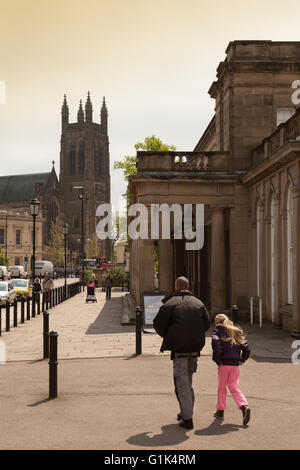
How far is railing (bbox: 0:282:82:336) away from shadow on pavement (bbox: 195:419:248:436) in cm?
1203

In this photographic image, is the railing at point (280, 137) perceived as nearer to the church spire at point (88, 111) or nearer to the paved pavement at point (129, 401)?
the paved pavement at point (129, 401)

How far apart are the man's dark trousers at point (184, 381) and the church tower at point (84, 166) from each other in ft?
414

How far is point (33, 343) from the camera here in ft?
51.1

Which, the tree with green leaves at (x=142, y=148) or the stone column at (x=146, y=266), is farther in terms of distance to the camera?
the tree with green leaves at (x=142, y=148)

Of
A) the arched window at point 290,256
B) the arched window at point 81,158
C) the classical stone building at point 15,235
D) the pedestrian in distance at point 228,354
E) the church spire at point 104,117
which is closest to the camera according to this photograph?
the pedestrian in distance at point 228,354

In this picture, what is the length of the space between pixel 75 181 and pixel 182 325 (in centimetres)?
13171

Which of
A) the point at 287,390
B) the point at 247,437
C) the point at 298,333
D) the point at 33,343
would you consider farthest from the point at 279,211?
the point at 247,437

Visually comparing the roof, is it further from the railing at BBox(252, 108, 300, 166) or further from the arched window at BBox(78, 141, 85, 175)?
the railing at BBox(252, 108, 300, 166)

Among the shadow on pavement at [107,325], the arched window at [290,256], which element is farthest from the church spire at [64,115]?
the arched window at [290,256]

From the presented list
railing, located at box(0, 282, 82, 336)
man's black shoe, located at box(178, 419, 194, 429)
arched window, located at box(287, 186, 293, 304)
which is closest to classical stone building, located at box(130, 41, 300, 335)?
arched window, located at box(287, 186, 293, 304)

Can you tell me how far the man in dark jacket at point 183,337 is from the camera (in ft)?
24.5

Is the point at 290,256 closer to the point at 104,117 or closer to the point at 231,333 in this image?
the point at 231,333

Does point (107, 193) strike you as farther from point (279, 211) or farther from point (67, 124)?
point (279, 211)

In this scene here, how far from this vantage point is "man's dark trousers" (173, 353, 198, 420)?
24.2 feet
